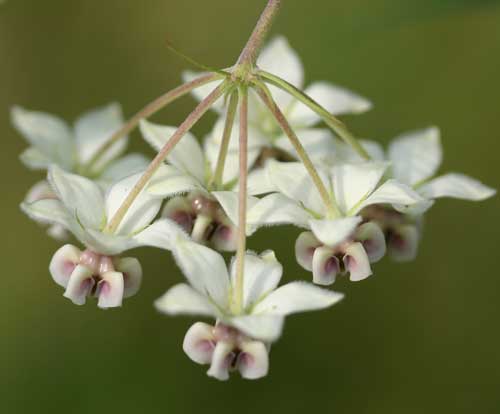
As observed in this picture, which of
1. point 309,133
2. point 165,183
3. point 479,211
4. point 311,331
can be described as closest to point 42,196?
point 165,183

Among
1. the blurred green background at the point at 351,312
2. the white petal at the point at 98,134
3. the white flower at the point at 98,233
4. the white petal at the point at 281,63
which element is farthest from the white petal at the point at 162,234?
the blurred green background at the point at 351,312

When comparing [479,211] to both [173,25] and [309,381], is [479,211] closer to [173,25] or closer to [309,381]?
[309,381]

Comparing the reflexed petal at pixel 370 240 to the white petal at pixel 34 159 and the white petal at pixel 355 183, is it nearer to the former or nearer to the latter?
the white petal at pixel 355 183

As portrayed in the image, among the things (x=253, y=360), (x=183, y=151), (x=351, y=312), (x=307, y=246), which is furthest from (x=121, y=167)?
(x=351, y=312)

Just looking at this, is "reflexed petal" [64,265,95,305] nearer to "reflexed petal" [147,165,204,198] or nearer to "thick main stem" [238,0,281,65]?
"reflexed petal" [147,165,204,198]

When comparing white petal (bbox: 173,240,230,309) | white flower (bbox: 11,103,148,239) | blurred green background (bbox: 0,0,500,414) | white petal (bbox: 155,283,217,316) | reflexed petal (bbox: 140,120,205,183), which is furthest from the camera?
blurred green background (bbox: 0,0,500,414)

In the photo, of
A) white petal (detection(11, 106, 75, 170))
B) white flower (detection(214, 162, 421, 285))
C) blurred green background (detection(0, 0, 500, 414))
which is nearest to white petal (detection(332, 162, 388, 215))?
white flower (detection(214, 162, 421, 285))
